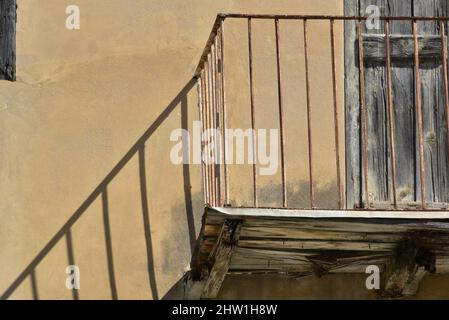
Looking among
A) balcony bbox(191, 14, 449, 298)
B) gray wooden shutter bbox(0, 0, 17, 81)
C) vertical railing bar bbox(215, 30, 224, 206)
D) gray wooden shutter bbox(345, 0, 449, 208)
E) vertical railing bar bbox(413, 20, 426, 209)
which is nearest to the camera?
vertical railing bar bbox(413, 20, 426, 209)

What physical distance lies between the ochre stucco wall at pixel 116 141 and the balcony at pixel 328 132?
0.02 m

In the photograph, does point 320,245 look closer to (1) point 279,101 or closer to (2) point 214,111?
(1) point 279,101

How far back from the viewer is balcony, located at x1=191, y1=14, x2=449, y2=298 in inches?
397

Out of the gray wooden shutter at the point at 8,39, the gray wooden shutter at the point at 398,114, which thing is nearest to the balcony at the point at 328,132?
the gray wooden shutter at the point at 398,114

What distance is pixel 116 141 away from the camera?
34.6 feet

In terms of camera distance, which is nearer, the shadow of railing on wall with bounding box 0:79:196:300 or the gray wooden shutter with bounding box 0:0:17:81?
the shadow of railing on wall with bounding box 0:79:196:300

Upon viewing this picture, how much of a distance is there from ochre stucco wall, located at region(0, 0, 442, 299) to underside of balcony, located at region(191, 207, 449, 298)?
0.19 metres

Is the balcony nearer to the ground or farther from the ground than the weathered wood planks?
farther from the ground

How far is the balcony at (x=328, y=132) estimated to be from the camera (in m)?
10.1

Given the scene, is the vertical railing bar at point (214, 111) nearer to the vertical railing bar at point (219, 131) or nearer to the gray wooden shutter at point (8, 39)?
the vertical railing bar at point (219, 131)

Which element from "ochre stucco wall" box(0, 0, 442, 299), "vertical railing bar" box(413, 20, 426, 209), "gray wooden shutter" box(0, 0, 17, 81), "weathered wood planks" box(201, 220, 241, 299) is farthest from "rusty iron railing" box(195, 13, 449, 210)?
"gray wooden shutter" box(0, 0, 17, 81)

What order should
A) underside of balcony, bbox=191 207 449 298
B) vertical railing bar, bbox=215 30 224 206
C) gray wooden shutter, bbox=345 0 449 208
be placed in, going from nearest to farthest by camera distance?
1. underside of balcony, bbox=191 207 449 298
2. vertical railing bar, bbox=215 30 224 206
3. gray wooden shutter, bbox=345 0 449 208

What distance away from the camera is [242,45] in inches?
426

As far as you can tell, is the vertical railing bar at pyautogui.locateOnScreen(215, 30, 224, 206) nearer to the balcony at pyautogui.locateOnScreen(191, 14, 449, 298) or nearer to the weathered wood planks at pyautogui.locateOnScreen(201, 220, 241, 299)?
the balcony at pyautogui.locateOnScreen(191, 14, 449, 298)
